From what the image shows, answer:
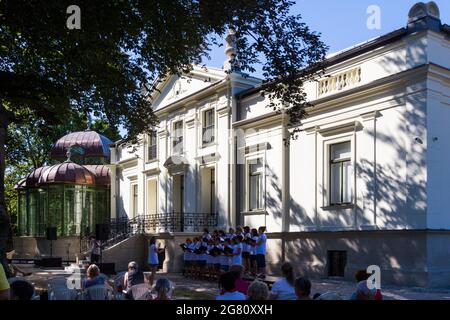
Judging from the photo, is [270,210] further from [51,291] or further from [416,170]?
[51,291]

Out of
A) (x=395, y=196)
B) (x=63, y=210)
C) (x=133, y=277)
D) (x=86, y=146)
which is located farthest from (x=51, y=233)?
(x=133, y=277)

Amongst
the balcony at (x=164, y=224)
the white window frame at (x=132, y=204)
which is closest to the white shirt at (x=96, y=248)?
the balcony at (x=164, y=224)

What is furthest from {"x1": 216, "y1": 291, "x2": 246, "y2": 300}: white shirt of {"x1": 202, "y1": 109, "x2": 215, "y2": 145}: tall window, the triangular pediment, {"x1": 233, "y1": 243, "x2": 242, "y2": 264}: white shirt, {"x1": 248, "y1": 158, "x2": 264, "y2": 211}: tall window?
{"x1": 202, "y1": 109, "x2": 215, "y2": 145}: tall window

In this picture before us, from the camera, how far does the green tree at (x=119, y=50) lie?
12.8 metres

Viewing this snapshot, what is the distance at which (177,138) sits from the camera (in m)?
29.1

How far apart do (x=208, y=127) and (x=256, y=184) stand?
4.08m

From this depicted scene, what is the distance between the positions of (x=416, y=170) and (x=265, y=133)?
7148 mm

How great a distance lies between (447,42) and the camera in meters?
18.1

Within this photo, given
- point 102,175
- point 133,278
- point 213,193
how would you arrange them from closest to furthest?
point 133,278, point 213,193, point 102,175

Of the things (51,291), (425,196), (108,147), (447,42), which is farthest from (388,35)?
(108,147)

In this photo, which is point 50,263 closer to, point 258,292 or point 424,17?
point 424,17

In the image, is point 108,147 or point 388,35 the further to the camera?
point 108,147

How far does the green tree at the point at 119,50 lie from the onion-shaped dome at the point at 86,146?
74.7 ft

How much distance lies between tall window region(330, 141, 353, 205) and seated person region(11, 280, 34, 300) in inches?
530
